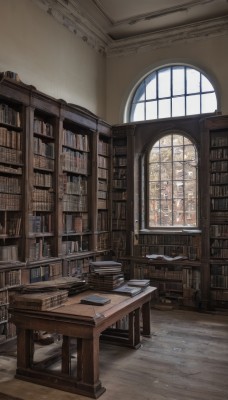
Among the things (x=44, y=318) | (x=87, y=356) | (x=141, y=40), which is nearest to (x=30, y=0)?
(x=141, y=40)

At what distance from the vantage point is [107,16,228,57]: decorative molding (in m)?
6.30

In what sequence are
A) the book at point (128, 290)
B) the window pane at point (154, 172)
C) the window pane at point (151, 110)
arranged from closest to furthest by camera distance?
1. the book at point (128, 290)
2. the window pane at point (154, 172)
3. the window pane at point (151, 110)

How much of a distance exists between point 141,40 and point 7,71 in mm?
3191

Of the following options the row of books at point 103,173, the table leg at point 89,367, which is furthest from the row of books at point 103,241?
the table leg at point 89,367

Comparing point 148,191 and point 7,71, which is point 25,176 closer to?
point 7,71

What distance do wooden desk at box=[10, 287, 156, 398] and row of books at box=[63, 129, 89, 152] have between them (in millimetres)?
2741

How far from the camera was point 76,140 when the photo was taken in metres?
5.80

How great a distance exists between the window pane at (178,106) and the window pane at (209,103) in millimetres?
374

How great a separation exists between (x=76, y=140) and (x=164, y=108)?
1975 mm

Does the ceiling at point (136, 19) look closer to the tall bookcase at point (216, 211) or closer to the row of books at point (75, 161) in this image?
the tall bookcase at point (216, 211)

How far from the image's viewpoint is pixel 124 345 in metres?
4.02

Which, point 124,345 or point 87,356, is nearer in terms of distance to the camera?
point 87,356

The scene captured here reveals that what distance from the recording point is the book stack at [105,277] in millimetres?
3939

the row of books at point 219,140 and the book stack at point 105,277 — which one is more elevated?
the row of books at point 219,140
